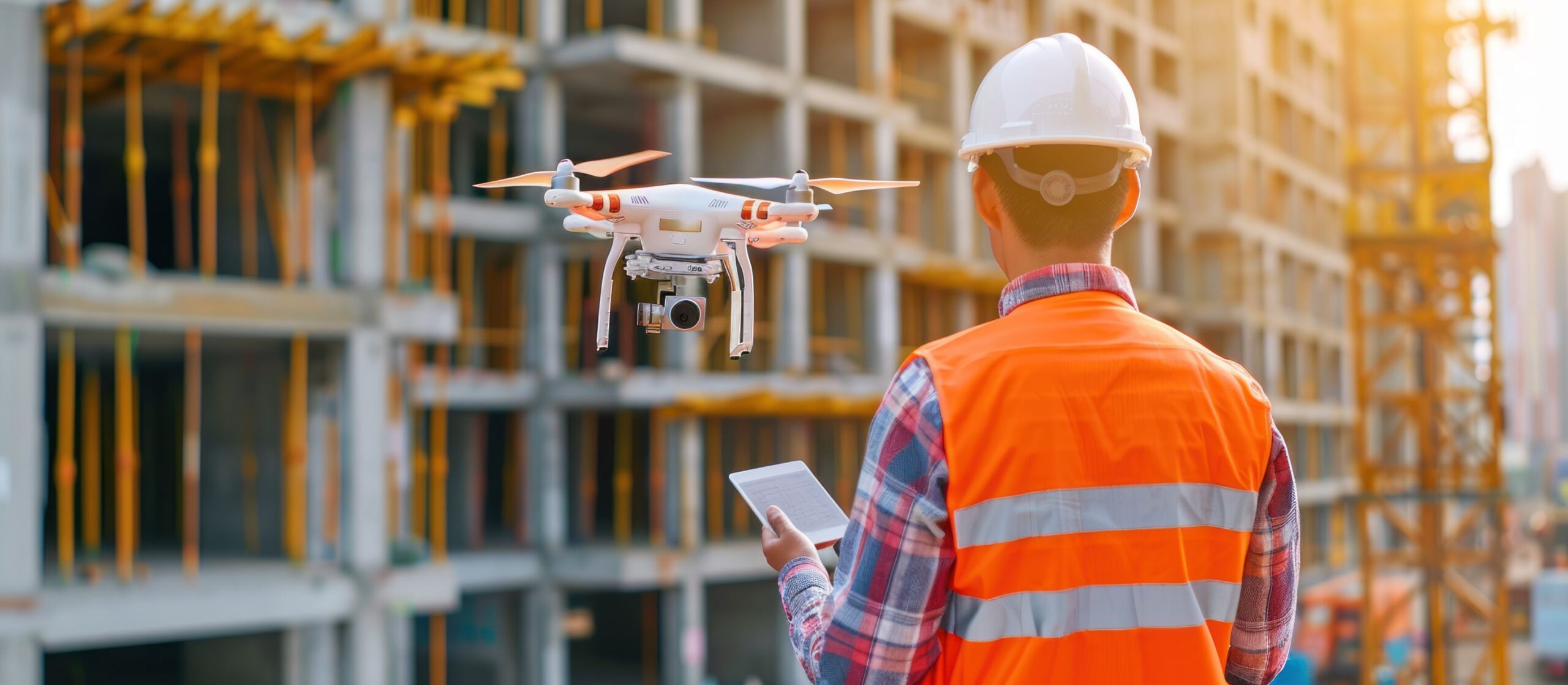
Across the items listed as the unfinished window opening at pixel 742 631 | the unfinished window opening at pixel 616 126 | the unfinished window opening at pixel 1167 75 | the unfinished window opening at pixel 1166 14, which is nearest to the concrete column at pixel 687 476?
the unfinished window opening at pixel 742 631

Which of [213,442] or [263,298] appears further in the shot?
[213,442]

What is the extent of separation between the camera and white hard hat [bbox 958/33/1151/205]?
2.46 metres

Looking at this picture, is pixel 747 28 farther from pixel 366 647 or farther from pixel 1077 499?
pixel 1077 499

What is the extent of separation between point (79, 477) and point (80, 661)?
10.1 ft

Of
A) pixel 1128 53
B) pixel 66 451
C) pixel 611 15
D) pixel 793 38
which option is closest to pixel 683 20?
pixel 793 38

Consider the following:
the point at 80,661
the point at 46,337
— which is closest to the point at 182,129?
the point at 46,337

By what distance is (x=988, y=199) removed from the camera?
256cm

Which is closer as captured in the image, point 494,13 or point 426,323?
point 426,323

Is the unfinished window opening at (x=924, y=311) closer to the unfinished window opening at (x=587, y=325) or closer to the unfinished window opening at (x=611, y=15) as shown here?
the unfinished window opening at (x=587, y=325)

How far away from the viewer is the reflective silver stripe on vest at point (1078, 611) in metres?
2.26

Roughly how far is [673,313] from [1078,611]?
3.04 feet

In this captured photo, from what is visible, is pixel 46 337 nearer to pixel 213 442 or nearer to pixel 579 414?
pixel 213 442

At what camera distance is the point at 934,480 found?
7.36 ft

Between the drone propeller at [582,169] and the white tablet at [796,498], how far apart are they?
2.18ft
